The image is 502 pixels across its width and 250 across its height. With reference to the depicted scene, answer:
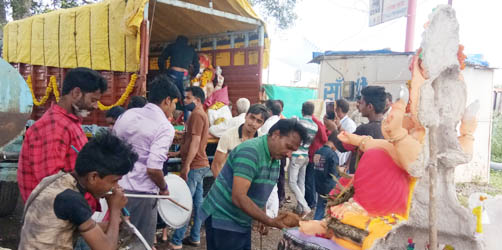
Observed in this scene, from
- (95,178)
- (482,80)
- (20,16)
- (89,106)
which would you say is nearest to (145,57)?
(89,106)

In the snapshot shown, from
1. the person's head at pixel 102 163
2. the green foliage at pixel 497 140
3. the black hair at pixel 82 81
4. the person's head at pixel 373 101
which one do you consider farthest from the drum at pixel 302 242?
the green foliage at pixel 497 140

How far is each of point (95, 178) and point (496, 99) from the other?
15434 mm

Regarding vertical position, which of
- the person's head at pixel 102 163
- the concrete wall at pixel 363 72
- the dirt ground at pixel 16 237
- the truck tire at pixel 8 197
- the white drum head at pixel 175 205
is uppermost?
the concrete wall at pixel 363 72

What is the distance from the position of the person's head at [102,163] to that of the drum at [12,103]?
2.34 meters

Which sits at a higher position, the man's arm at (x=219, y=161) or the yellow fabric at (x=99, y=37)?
the yellow fabric at (x=99, y=37)

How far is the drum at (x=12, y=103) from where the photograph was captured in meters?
3.74

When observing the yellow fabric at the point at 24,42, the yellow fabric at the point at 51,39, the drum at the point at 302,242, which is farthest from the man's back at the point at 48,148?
the yellow fabric at the point at 24,42

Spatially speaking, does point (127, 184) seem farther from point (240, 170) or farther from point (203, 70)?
point (203, 70)

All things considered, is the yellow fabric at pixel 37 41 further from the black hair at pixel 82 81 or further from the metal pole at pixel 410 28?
the metal pole at pixel 410 28

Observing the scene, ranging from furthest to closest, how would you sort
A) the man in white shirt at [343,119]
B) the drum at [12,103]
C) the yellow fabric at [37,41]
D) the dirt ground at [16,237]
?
1. the yellow fabric at [37,41]
2. the man in white shirt at [343,119]
3. the dirt ground at [16,237]
4. the drum at [12,103]

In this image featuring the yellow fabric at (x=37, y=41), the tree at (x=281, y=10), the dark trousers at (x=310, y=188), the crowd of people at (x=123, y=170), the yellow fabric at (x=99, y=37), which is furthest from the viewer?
the tree at (x=281, y=10)

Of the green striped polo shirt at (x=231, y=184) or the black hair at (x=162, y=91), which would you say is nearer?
the green striped polo shirt at (x=231, y=184)

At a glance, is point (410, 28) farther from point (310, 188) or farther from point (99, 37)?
point (99, 37)

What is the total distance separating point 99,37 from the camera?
5824 mm
